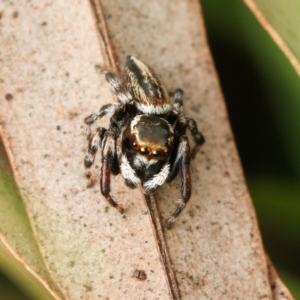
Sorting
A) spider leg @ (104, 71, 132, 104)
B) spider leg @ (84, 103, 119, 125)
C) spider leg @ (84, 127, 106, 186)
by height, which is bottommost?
spider leg @ (84, 127, 106, 186)

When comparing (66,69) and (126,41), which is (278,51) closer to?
(126,41)

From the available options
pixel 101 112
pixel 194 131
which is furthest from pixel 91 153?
pixel 194 131

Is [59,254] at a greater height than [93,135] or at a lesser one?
lesser

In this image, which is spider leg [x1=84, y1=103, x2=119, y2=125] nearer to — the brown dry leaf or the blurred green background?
the brown dry leaf

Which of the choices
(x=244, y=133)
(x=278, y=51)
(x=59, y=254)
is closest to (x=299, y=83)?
(x=278, y=51)

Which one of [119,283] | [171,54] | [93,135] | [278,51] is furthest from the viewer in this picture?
[171,54]

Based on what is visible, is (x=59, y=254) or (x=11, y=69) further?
(x=11, y=69)

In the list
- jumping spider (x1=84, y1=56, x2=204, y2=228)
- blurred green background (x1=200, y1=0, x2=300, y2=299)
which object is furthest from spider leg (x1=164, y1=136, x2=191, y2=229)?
blurred green background (x1=200, y1=0, x2=300, y2=299)
